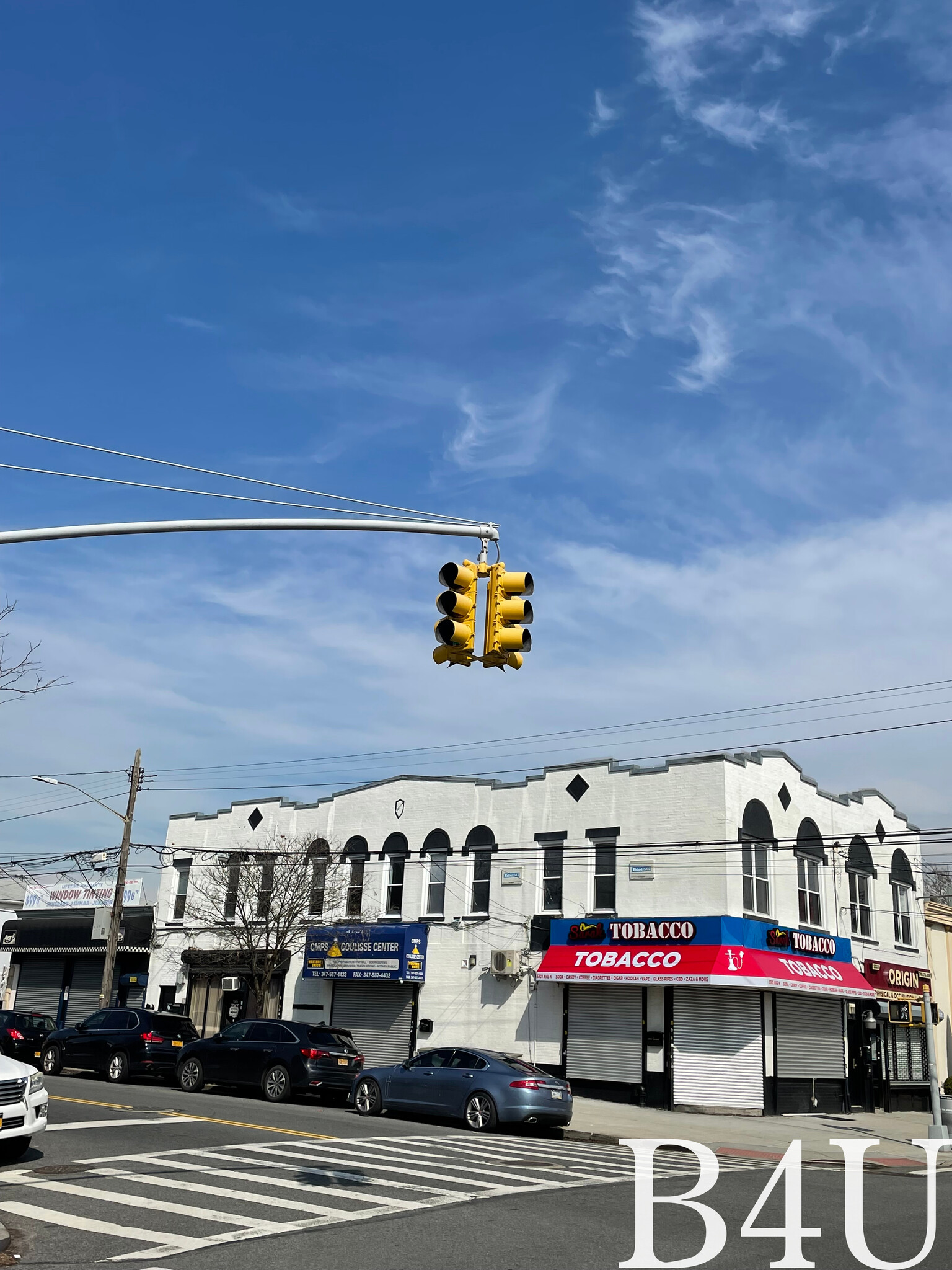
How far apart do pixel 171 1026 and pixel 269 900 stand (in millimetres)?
8983

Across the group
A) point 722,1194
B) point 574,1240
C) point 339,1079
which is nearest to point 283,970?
point 339,1079

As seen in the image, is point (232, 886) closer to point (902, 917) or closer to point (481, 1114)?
point (481, 1114)

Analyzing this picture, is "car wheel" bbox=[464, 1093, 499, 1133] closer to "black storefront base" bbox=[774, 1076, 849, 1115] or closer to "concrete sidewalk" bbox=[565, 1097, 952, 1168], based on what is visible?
"concrete sidewalk" bbox=[565, 1097, 952, 1168]

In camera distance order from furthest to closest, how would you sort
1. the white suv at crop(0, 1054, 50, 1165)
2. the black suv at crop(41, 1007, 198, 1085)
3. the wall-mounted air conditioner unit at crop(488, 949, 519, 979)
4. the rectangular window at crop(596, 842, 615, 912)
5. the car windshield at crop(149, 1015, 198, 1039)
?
the wall-mounted air conditioner unit at crop(488, 949, 519, 979), the rectangular window at crop(596, 842, 615, 912), the car windshield at crop(149, 1015, 198, 1039), the black suv at crop(41, 1007, 198, 1085), the white suv at crop(0, 1054, 50, 1165)

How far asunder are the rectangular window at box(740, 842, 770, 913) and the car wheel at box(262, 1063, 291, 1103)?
38.8ft

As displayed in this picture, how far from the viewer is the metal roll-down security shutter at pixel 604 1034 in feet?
91.7

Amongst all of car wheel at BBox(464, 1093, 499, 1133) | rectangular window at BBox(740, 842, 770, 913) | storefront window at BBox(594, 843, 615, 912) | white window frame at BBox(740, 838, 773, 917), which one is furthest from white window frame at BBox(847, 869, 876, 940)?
car wheel at BBox(464, 1093, 499, 1133)

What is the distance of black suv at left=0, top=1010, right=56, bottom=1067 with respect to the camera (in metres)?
27.4

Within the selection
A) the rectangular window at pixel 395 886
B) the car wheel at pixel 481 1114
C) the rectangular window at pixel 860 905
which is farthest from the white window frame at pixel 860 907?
the car wheel at pixel 481 1114

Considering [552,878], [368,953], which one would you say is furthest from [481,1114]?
[368,953]

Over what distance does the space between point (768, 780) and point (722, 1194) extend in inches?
709

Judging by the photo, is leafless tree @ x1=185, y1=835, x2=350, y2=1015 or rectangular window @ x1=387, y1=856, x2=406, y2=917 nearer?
leafless tree @ x1=185, y1=835, x2=350, y2=1015

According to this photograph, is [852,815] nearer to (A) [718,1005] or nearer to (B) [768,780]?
(B) [768,780]

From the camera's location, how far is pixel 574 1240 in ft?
32.8
